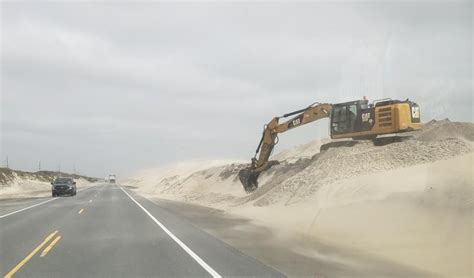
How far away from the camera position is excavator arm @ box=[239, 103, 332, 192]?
29297 millimetres

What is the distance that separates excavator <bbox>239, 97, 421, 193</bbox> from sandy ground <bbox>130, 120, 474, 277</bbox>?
2.93ft

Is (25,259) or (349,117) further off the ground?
(349,117)

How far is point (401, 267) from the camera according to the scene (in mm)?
9922

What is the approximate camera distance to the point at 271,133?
31.1 m

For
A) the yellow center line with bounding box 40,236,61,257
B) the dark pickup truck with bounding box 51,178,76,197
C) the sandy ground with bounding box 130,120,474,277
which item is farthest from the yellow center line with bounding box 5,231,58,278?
the dark pickup truck with bounding box 51,178,76,197

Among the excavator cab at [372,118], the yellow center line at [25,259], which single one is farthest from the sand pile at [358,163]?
the yellow center line at [25,259]

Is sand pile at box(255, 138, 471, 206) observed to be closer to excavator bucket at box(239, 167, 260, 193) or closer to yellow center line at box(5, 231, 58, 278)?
excavator bucket at box(239, 167, 260, 193)

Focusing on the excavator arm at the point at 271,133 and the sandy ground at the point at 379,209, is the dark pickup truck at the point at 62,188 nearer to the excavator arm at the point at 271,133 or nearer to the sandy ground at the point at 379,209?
the excavator arm at the point at 271,133

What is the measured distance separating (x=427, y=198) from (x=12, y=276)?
34.3ft

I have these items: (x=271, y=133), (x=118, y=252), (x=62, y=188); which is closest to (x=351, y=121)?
(x=271, y=133)

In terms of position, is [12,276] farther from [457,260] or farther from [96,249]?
[457,260]

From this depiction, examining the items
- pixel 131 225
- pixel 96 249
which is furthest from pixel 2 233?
pixel 96 249

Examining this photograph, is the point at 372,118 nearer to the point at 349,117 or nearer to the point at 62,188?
the point at 349,117

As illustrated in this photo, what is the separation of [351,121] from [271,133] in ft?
18.3
